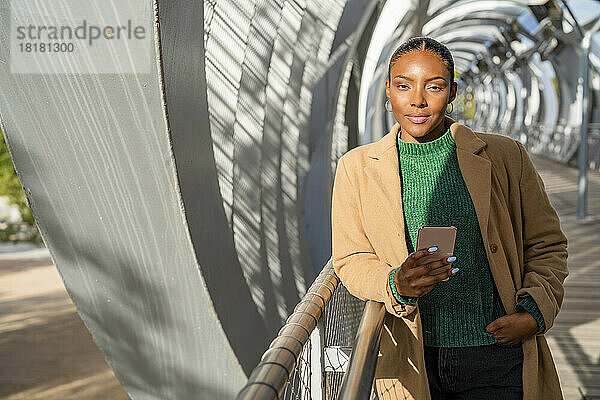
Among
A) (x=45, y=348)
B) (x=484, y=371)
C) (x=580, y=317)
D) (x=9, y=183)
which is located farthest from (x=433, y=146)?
(x=9, y=183)

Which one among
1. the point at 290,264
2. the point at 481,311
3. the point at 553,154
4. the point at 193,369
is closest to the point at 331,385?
the point at 193,369

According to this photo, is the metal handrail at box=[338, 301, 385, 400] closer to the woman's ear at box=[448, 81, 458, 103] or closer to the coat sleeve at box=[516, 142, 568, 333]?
the coat sleeve at box=[516, 142, 568, 333]

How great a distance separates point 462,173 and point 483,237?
18 cm

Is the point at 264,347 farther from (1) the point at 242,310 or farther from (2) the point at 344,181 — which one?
(2) the point at 344,181

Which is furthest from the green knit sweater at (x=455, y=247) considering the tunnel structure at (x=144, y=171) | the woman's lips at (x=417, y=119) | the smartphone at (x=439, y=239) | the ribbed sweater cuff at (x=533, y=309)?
the tunnel structure at (x=144, y=171)

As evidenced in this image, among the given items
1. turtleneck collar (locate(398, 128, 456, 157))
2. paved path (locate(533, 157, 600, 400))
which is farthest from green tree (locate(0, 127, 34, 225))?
turtleneck collar (locate(398, 128, 456, 157))

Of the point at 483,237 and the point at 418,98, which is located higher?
the point at 418,98

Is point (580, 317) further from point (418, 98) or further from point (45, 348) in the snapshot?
point (45, 348)

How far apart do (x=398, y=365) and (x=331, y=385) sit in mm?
708

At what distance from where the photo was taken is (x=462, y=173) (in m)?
2.10

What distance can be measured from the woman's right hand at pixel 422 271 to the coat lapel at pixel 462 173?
21 cm

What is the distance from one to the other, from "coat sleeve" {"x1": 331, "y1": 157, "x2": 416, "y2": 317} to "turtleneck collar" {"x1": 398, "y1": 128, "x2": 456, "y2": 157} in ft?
0.61

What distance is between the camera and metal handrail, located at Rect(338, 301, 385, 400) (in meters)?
1.61

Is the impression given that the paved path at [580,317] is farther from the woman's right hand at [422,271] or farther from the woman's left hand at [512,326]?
the woman's right hand at [422,271]
